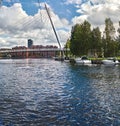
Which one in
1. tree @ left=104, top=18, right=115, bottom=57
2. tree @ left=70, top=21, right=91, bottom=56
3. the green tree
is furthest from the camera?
the green tree

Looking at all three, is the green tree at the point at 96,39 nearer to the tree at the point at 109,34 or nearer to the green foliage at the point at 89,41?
the green foliage at the point at 89,41

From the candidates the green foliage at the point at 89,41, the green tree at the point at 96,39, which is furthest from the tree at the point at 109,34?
the green tree at the point at 96,39

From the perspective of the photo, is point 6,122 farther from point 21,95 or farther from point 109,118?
point 21,95

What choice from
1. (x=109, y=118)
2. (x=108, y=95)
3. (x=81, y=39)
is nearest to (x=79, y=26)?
(x=81, y=39)

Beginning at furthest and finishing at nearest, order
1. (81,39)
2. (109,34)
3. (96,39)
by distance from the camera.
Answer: (96,39), (81,39), (109,34)

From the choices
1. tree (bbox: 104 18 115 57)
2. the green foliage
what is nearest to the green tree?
the green foliage

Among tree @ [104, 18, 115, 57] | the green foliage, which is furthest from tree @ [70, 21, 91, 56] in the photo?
tree @ [104, 18, 115, 57]

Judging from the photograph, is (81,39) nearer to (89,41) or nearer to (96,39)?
(89,41)

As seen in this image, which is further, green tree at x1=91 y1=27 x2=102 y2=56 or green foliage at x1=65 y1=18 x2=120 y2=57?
green tree at x1=91 y1=27 x2=102 y2=56

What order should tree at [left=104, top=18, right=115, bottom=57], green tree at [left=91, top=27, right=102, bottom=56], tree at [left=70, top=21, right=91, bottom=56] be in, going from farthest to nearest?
green tree at [left=91, top=27, right=102, bottom=56] → tree at [left=70, top=21, right=91, bottom=56] → tree at [left=104, top=18, right=115, bottom=57]

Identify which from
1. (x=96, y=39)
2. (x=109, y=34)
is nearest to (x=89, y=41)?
(x=96, y=39)

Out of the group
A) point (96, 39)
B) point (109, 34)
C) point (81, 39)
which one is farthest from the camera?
point (96, 39)

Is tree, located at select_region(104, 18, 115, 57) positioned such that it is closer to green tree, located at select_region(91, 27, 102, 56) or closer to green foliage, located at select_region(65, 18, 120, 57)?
green foliage, located at select_region(65, 18, 120, 57)

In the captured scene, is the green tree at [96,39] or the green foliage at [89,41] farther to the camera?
the green tree at [96,39]
